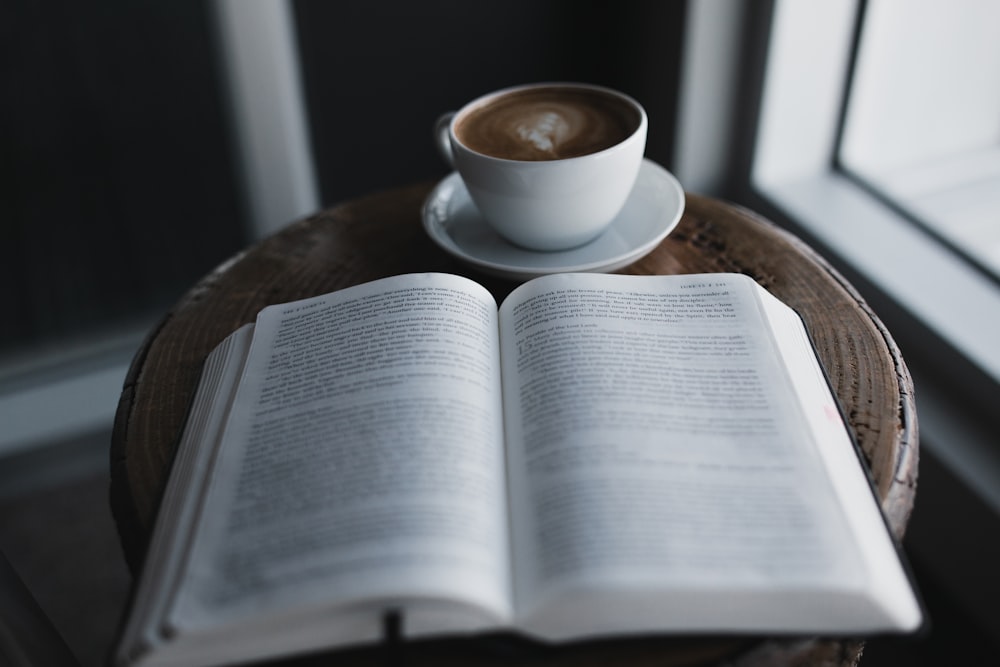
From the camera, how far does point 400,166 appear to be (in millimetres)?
1374

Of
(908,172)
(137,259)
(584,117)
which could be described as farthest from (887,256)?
(137,259)

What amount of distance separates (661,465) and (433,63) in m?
1.01

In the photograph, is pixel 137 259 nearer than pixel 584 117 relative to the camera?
No

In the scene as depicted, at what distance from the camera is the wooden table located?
0.40 metres

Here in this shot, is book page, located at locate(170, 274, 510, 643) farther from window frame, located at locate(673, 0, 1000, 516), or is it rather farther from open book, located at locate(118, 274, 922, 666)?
window frame, located at locate(673, 0, 1000, 516)

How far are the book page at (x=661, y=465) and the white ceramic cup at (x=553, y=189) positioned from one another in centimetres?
7

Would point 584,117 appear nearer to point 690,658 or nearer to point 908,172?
point 690,658

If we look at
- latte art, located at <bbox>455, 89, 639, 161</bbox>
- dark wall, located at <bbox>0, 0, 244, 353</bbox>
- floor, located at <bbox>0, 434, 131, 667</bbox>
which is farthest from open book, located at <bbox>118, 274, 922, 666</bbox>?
dark wall, located at <bbox>0, 0, 244, 353</bbox>

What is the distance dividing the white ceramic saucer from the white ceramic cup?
0.05 feet

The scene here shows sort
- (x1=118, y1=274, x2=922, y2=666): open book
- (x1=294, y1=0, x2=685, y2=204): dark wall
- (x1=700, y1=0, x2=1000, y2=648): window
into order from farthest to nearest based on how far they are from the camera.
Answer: (x1=294, y1=0, x2=685, y2=204): dark wall → (x1=700, y1=0, x2=1000, y2=648): window → (x1=118, y1=274, x2=922, y2=666): open book

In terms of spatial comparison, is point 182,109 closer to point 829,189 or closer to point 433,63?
point 433,63

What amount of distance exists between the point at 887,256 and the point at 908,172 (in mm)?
227

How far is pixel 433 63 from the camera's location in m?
1.29

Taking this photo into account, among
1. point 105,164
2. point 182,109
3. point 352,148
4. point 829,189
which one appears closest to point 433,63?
point 352,148
